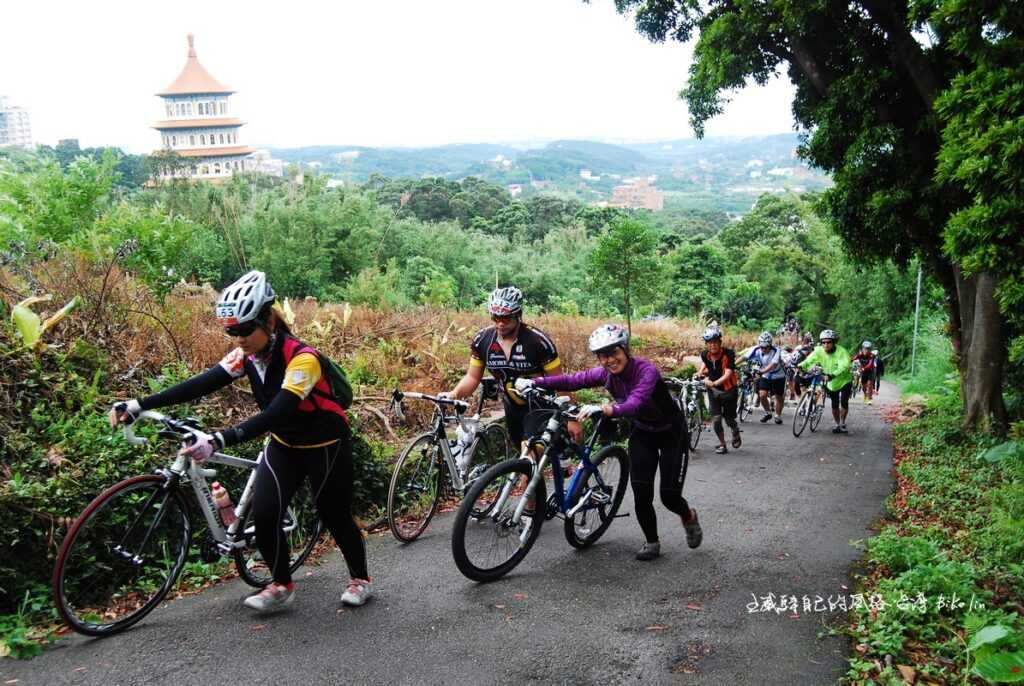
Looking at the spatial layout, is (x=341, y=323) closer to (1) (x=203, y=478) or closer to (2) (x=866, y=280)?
(1) (x=203, y=478)

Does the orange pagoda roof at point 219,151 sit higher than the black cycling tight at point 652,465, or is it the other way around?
the orange pagoda roof at point 219,151

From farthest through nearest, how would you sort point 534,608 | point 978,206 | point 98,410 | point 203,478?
1. point 978,206
2. point 98,410
3. point 534,608
4. point 203,478

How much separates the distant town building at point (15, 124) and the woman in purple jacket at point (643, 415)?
110755 millimetres

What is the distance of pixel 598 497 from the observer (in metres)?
6.74

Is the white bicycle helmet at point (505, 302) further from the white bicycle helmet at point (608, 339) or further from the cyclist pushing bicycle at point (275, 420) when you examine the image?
the cyclist pushing bicycle at point (275, 420)

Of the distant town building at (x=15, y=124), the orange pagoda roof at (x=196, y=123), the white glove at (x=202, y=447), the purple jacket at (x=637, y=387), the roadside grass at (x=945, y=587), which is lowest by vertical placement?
the roadside grass at (x=945, y=587)

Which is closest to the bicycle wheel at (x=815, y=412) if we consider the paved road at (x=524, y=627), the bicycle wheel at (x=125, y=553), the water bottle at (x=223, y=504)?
the paved road at (x=524, y=627)

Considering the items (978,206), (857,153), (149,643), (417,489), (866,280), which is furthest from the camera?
(866,280)

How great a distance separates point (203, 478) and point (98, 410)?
240cm

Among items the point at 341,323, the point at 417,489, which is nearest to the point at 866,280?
the point at 341,323

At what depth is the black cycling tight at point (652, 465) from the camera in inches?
251

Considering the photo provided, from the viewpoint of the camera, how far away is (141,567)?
17.9ft

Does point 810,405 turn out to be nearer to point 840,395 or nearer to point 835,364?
point 840,395

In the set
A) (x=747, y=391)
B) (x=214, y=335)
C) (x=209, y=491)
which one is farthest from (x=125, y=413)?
(x=747, y=391)
